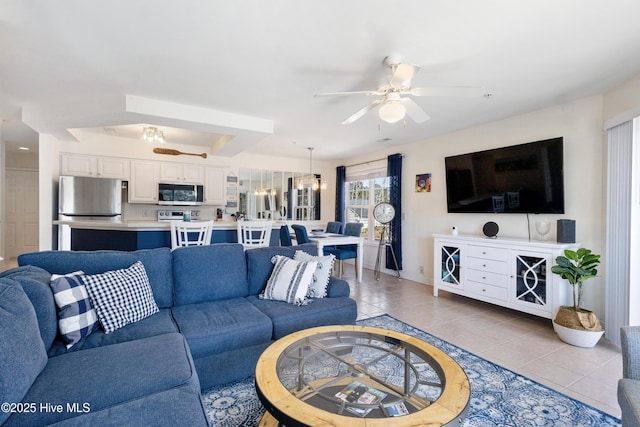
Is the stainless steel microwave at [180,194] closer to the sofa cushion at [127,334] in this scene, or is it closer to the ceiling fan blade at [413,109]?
the sofa cushion at [127,334]

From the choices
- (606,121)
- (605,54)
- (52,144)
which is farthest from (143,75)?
(606,121)

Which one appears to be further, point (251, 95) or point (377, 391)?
point (251, 95)

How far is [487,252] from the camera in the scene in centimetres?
367

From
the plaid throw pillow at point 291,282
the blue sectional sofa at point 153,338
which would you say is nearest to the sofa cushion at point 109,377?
the blue sectional sofa at point 153,338

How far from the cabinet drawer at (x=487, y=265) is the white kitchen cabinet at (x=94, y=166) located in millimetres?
5780

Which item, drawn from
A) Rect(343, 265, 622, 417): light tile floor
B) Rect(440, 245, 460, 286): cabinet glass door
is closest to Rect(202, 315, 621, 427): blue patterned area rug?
Rect(343, 265, 622, 417): light tile floor

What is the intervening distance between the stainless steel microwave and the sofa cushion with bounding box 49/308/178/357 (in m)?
4.06

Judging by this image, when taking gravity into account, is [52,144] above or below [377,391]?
above

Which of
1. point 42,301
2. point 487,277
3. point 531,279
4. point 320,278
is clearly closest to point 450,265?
point 487,277

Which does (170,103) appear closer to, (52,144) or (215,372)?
(52,144)

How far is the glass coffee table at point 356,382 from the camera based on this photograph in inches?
43.1

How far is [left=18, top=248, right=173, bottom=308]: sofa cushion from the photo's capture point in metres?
1.95

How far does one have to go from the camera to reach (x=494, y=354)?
254 cm

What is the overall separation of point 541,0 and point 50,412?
3103 millimetres
